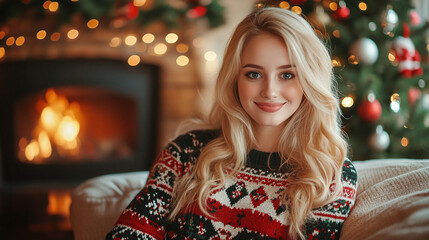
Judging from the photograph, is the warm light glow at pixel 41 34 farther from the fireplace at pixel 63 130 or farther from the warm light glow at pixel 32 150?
the warm light glow at pixel 32 150

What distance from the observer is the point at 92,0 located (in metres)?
2.83

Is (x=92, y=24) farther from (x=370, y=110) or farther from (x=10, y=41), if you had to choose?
(x=370, y=110)

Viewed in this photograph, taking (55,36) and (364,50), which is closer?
(364,50)

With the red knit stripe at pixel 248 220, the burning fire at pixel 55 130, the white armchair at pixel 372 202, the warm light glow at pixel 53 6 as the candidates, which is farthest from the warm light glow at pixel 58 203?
the red knit stripe at pixel 248 220

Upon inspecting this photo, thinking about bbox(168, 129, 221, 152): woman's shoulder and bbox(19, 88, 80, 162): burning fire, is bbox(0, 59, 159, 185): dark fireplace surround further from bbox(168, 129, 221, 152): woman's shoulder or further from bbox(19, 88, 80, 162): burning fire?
bbox(168, 129, 221, 152): woman's shoulder

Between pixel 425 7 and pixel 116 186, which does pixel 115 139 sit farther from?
pixel 425 7

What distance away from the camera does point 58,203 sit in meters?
3.01

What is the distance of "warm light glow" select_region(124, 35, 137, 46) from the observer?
10.1 ft

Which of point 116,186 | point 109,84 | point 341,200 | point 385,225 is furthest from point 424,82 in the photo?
point 109,84

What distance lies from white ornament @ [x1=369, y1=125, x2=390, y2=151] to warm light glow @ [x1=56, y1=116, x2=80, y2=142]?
2238 millimetres

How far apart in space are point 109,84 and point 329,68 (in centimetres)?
217

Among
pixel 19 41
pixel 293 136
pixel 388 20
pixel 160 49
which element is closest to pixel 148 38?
pixel 160 49

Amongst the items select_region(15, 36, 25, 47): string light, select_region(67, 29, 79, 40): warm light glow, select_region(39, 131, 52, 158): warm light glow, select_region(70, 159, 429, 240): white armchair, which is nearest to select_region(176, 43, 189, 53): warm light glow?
select_region(67, 29, 79, 40): warm light glow

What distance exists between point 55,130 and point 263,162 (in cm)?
240
